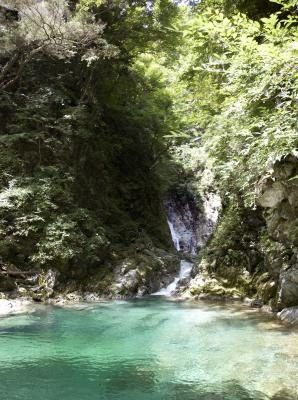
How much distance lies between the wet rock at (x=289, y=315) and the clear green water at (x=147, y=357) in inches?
11.6

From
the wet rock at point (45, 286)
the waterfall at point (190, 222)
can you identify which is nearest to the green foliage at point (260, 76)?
the wet rock at point (45, 286)

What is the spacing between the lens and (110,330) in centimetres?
848

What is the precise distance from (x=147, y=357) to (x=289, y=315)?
12.0ft

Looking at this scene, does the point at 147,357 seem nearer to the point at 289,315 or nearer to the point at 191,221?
the point at 289,315

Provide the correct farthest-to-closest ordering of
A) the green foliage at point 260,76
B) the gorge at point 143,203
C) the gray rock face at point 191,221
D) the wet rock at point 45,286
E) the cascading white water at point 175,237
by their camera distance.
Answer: the gray rock face at point 191,221 → the cascading white water at point 175,237 → the wet rock at point 45,286 → the gorge at point 143,203 → the green foliage at point 260,76

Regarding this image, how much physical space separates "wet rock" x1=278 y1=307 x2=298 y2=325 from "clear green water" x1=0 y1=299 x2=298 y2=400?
0.29 m

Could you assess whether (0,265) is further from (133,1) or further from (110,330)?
(133,1)

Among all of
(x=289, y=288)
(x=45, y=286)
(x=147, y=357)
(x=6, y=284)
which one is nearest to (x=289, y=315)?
(x=289, y=288)

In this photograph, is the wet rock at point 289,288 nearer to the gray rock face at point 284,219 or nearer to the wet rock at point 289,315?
the gray rock face at point 284,219

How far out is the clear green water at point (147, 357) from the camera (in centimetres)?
513

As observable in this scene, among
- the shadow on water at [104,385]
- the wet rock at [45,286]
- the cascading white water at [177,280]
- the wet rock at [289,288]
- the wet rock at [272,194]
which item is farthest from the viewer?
the cascading white water at [177,280]

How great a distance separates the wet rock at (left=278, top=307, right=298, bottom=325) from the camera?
27.8 ft

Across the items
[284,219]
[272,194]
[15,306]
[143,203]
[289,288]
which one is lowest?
[15,306]

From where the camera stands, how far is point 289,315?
870 cm
